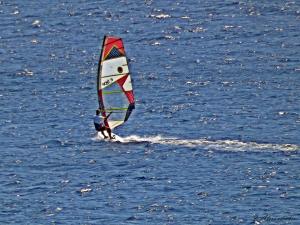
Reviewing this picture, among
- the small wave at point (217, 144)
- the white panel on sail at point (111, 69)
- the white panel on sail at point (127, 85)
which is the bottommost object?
the small wave at point (217, 144)

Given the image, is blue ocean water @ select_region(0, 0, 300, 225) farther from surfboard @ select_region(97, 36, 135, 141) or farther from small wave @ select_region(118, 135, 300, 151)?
surfboard @ select_region(97, 36, 135, 141)

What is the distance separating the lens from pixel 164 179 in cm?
13712

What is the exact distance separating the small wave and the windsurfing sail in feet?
10.2

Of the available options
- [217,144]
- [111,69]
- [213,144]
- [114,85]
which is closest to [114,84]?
[114,85]

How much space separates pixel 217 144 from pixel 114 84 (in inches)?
543

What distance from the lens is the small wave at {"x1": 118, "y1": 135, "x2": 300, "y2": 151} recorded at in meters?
145

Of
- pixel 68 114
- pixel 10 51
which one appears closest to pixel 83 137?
pixel 68 114

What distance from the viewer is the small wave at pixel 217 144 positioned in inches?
5723

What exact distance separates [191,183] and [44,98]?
36961mm

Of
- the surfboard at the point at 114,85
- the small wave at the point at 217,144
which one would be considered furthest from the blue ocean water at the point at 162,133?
the surfboard at the point at 114,85

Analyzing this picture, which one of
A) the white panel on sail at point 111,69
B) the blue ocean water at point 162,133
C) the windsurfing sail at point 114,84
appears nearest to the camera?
the blue ocean water at point 162,133

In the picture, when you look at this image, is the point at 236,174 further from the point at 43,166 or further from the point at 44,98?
the point at 44,98

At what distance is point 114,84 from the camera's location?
15175 centimetres

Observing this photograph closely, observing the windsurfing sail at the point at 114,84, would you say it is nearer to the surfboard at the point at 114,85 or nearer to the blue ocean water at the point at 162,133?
the surfboard at the point at 114,85
